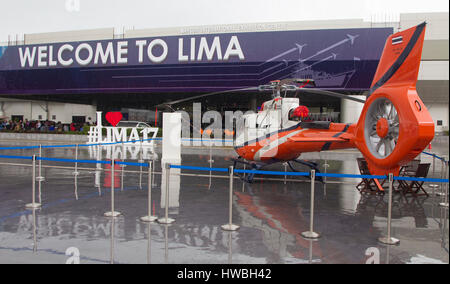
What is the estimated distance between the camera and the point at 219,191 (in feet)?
31.8

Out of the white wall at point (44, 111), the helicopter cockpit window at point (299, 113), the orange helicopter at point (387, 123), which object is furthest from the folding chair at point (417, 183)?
the white wall at point (44, 111)

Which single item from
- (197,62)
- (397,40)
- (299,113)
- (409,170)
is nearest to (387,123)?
(397,40)

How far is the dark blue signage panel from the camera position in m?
24.9

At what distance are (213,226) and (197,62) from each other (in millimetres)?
22139

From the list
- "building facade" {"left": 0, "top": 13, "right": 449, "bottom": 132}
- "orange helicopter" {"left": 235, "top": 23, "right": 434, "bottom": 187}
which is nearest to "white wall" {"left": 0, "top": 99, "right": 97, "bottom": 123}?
"building facade" {"left": 0, "top": 13, "right": 449, "bottom": 132}

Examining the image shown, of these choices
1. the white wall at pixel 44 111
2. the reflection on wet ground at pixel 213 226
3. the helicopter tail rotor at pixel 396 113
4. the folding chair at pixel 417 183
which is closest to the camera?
the reflection on wet ground at pixel 213 226

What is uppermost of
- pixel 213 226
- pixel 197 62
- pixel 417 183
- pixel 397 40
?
pixel 197 62

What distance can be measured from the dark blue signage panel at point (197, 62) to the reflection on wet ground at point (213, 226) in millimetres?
17253

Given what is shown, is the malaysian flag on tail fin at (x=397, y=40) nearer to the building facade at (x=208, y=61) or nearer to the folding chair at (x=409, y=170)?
the folding chair at (x=409, y=170)

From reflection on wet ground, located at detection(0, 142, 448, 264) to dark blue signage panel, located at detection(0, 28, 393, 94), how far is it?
679 inches

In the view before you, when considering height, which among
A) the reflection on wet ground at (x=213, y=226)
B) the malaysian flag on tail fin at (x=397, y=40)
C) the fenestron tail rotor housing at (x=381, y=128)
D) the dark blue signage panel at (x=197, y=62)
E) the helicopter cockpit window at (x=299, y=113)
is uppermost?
the dark blue signage panel at (x=197, y=62)

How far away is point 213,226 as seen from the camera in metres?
6.34

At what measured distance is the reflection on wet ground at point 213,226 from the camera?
497 centimetres

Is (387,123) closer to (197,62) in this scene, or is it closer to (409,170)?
(409,170)
